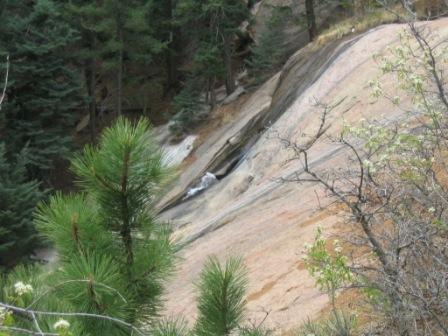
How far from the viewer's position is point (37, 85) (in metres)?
25.8

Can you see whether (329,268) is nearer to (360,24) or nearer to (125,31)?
(360,24)

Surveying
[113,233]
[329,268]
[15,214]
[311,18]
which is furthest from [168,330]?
[311,18]

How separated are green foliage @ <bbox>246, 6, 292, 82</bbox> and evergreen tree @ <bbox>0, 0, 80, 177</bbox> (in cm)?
728

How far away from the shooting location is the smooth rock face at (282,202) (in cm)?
758

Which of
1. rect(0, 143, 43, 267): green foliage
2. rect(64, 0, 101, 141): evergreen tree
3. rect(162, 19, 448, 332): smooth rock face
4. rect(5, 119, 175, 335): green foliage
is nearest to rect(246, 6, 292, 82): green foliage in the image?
rect(162, 19, 448, 332): smooth rock face

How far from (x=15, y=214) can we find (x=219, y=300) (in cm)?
1581

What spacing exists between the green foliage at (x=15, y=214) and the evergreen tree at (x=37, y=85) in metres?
4.48

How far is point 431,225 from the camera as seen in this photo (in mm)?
4320

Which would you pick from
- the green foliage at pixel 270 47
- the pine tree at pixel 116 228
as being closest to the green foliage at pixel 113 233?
the pine tree at pixel 116 228

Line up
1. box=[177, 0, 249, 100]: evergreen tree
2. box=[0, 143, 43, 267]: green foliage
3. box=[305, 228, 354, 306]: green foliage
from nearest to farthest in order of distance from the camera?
box=[305, 228, 354, 306]: green foliage
box=[0, 143, 43, 267]: green foliage
box=[177, 0, 249, 100]: evergreen tree

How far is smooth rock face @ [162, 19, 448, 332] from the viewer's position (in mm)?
7578

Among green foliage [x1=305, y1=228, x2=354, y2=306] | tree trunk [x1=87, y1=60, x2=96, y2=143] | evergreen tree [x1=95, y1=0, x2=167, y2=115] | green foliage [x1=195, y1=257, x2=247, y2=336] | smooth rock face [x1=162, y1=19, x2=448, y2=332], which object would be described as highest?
evergreen tree [x1=95, y1=0, x2=167, y2=115]

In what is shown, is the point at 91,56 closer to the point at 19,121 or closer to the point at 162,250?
the point at 19,121

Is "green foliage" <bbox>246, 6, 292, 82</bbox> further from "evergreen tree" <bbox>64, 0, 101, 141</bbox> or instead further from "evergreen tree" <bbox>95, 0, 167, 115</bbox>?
"evergreen tree" <bbox>64, 0, 101, 141</bbox>
